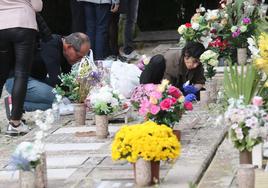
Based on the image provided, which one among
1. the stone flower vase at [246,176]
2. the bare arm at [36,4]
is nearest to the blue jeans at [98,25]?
the bare arm at [36,4]

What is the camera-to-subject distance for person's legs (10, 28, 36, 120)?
680 centimetres

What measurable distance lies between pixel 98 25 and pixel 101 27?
0.06m

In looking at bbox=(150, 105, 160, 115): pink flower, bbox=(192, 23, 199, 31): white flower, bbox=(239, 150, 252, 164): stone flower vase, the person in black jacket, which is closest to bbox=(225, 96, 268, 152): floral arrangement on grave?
bbox=(239, 150, 252, 164): stone flower vase

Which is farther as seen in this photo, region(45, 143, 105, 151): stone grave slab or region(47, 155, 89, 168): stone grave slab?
region(45, 143, 105, 151): stone grave slab

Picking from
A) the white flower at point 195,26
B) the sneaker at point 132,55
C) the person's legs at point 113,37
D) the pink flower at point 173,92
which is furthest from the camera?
the sneaker at point 132,55

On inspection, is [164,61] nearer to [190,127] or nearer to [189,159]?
[190,127]

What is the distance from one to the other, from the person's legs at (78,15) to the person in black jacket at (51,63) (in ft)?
9.73

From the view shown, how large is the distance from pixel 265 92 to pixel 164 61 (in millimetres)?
2346

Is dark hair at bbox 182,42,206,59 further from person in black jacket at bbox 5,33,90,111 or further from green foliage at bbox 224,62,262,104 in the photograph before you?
green foliage at bbox 224,62,262,104

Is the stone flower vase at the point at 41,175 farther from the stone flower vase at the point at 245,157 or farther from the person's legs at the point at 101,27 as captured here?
the person's legs at the point at 101,27

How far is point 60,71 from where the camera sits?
774 cm

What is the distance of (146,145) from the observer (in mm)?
4836

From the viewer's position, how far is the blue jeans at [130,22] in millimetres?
11062

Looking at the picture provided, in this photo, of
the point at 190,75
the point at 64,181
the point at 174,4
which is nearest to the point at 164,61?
the point at 190,75
